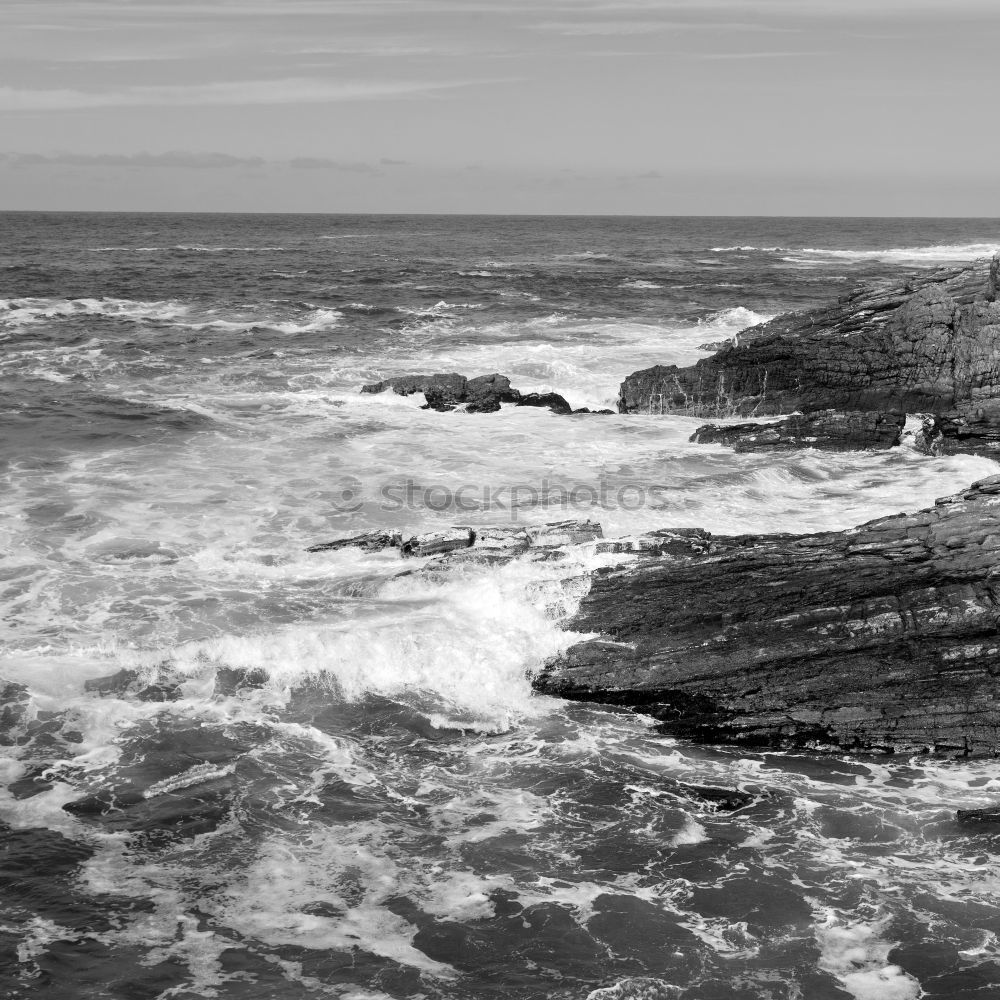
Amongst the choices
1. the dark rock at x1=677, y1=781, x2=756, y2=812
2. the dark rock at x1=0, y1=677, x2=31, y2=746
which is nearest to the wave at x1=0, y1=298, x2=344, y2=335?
the dark rock at x1=0, y1=677, x2=31, y2=746

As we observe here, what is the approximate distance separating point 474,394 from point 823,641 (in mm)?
18860

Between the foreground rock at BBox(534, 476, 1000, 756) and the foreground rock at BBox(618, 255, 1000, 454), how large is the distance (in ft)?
40.9

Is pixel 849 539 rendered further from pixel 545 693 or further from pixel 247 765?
pixel 247 765

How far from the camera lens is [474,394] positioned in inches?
1217

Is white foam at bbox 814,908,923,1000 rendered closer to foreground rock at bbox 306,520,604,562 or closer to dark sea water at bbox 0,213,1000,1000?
dark sea water at bbox 0,213,1000,1000

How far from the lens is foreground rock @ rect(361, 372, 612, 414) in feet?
99.8

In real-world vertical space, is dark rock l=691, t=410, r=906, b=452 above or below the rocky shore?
above

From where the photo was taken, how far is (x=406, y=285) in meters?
61.6

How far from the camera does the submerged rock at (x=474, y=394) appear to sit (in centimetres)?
3042

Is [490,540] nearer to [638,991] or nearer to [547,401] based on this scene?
[638,991]

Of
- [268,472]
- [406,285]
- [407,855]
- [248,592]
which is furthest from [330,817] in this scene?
[406,285]

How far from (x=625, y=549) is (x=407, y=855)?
6406mm

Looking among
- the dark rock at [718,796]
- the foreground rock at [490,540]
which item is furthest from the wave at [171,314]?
the dark rock at [718,796]

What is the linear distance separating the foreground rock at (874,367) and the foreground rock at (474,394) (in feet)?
7.06
